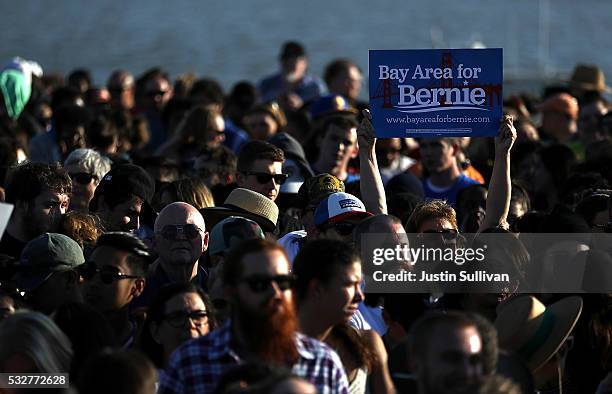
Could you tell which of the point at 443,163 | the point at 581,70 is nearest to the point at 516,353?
the point at 443,163

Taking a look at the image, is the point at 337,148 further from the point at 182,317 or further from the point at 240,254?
the point at 240,254

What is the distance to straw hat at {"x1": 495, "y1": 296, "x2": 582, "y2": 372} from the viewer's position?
6621mm

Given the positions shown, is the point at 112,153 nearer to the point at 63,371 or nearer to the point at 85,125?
the point at 85,125

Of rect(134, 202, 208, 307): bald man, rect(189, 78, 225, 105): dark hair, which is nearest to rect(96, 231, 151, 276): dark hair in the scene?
rect(134, 202, 208, 307): bald man

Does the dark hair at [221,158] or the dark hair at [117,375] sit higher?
the dark hair at [221,158]

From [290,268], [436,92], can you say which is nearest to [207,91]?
[436,92]

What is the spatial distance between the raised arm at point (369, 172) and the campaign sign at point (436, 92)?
72 millimetres

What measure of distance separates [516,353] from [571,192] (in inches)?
147

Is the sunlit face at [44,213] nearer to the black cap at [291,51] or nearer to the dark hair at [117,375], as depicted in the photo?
the dark hair at [117,375]

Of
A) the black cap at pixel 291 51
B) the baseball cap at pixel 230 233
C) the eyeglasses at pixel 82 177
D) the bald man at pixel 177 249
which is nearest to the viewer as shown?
the bald man at pixel 177 249

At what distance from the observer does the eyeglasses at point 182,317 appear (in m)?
6.63

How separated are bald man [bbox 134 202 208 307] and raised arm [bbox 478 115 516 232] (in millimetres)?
1614

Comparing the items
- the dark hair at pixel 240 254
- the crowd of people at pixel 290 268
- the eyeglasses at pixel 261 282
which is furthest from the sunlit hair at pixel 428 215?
the eyeglasses at pixel 261 282

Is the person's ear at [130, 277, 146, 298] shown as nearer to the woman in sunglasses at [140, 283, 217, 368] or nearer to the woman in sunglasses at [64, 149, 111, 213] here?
the woman in sunglasses at [140, 283, 217, 368]
